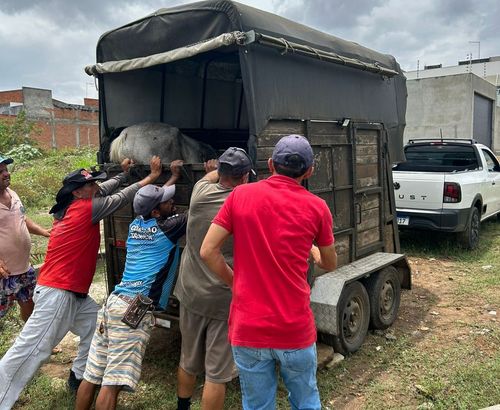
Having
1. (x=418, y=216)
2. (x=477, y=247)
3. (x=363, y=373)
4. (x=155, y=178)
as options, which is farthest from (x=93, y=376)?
(x=477, y=247)

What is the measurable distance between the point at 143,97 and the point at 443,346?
151 inches

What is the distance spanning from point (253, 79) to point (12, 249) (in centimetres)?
241

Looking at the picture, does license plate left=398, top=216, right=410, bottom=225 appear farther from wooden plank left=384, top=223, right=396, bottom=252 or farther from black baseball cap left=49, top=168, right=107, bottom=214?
black baseball cap left=49, top=168, right=107, bottom=214

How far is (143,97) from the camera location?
491 cm

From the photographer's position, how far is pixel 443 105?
1838cm

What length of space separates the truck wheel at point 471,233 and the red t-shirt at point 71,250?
6018 millimetres

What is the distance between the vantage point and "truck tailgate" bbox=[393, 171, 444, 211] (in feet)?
23.7

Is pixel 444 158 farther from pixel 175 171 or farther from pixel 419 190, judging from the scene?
pixel 175 171

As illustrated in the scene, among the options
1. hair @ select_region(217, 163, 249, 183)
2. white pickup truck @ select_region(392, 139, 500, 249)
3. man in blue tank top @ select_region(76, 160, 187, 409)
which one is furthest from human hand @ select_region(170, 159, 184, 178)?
white pickup truck @ select_region(392, 139, 500, 249)

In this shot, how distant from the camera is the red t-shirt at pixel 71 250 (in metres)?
3.41

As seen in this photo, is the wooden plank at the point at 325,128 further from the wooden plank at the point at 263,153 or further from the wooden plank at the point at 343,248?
the wooden plank at the point at 343,248

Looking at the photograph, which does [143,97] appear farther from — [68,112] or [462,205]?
[68,112]

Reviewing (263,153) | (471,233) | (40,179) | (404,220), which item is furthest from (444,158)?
Answer: (40,179)

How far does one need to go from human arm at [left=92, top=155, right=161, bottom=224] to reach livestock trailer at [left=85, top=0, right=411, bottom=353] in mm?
136
